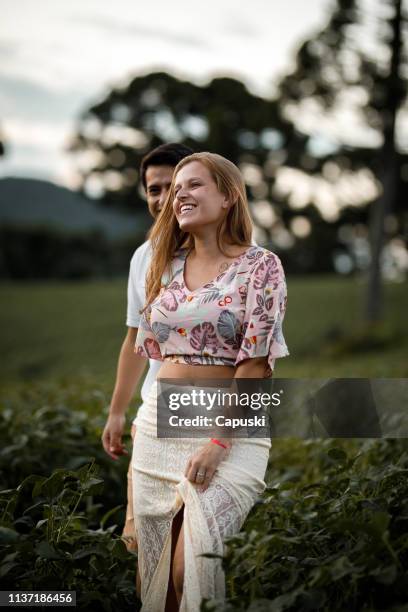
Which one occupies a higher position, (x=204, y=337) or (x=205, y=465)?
(x=204, y=337)

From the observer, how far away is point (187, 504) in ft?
8.16

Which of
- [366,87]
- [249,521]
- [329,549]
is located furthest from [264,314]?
[366,87]

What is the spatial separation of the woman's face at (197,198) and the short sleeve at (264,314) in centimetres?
27

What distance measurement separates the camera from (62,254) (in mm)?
40219

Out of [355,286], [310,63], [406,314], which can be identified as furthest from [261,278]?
[355,286]

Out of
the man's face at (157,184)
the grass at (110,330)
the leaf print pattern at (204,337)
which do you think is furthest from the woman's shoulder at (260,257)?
the grass at (110,330)

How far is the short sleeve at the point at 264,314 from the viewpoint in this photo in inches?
99.0

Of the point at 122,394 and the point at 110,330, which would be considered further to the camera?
the point at 110,330

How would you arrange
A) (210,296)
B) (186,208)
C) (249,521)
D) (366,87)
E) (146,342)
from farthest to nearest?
(366,87), (146,342), (186,208), (210,296), (249,521)

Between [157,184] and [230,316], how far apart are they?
1117 mm

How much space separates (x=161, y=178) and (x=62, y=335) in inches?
747

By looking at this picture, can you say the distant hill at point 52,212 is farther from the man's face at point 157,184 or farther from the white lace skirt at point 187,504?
the white lace skirt at point 187,504

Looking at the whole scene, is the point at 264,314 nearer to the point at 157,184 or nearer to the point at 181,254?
the point at 181,254

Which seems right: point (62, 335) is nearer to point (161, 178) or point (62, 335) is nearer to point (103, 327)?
point (103, 327)
